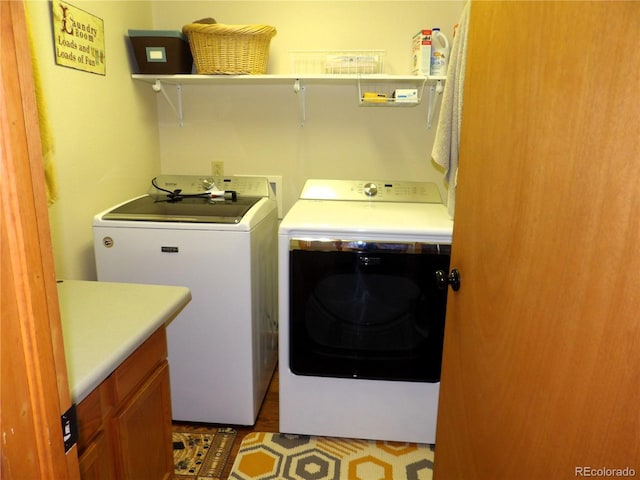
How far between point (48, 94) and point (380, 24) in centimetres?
151

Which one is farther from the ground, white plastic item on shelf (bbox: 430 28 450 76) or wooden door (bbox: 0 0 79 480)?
white plastic item on shelf (bbox: 430 28 450 76)

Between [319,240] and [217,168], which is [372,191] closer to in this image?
[319,240]

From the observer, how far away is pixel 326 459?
1.89 m

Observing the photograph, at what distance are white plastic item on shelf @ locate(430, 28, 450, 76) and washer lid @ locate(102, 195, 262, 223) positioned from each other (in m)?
1.01

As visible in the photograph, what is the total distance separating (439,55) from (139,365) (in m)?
1.78

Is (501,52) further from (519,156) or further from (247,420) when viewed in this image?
(247,420)

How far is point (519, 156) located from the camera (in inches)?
33.2

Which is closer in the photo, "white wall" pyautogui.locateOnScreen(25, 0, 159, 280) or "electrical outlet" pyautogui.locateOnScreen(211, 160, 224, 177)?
"white wall" pyautogui.locateOnScreen(25, 0, 159, 280)

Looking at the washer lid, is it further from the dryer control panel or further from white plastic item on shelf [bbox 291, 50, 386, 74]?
white plastic item on shelf [bbox 291, 50, 386, 74]

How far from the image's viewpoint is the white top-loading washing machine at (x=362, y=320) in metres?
1.74

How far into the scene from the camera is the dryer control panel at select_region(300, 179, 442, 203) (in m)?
2.29

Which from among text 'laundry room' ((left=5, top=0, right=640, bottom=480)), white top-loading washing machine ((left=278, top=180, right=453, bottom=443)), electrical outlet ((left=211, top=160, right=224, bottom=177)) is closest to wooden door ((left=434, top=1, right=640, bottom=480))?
text 'laundry room' ((left=5, top=0, right=640, bottom=480))

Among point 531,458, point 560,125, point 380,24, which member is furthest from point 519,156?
point 380,24

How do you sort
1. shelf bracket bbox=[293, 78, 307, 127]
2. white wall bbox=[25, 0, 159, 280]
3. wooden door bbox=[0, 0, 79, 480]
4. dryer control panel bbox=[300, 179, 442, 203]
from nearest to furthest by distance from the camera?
wooden door bbox=[0, 0, 79, 480] → white wall bbox=[25, 0, 159, 280] → dryer control panel bbox=[300, 179, 442, 203] → shelf bracket bbox=[293, 78, 307, 127]
